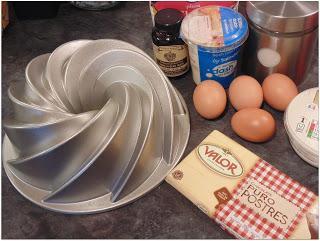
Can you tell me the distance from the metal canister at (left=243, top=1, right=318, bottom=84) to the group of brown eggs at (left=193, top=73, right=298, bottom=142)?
0.06 meters

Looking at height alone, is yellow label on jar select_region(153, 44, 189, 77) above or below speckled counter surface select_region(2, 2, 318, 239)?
above

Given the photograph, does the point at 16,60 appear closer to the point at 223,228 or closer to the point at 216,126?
the point at 216,126

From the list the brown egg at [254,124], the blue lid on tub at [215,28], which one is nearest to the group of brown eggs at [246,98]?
the brown egg at [254,124]

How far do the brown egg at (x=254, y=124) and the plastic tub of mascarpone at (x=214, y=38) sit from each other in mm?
160

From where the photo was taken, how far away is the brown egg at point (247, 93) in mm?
1034

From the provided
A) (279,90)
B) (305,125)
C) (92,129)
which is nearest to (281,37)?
(279,90)

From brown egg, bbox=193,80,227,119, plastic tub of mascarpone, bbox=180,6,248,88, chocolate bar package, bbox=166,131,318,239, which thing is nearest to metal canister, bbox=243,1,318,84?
plastic tub of mascarpone, bbox=180,6,248,88

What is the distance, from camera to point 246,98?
3.40 feet

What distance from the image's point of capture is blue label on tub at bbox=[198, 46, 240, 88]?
3.50ft

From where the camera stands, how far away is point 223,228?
2.97 feet

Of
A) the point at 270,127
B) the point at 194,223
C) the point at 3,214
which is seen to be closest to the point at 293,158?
the point at 270,127

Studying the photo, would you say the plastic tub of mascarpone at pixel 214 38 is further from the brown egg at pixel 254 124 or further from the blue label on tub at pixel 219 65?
the brown egg at pixel 254 124

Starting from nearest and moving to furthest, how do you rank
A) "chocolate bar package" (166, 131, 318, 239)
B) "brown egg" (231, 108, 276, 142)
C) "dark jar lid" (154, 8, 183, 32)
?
"chocolate bar package" (166, 131, 318, 239) < "brown egg" (231, 108, 276, 142) < "dark jar lid" (154, 8, 183, 32)

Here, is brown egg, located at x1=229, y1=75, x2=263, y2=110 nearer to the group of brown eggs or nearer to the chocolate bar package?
the group of brown eggs
